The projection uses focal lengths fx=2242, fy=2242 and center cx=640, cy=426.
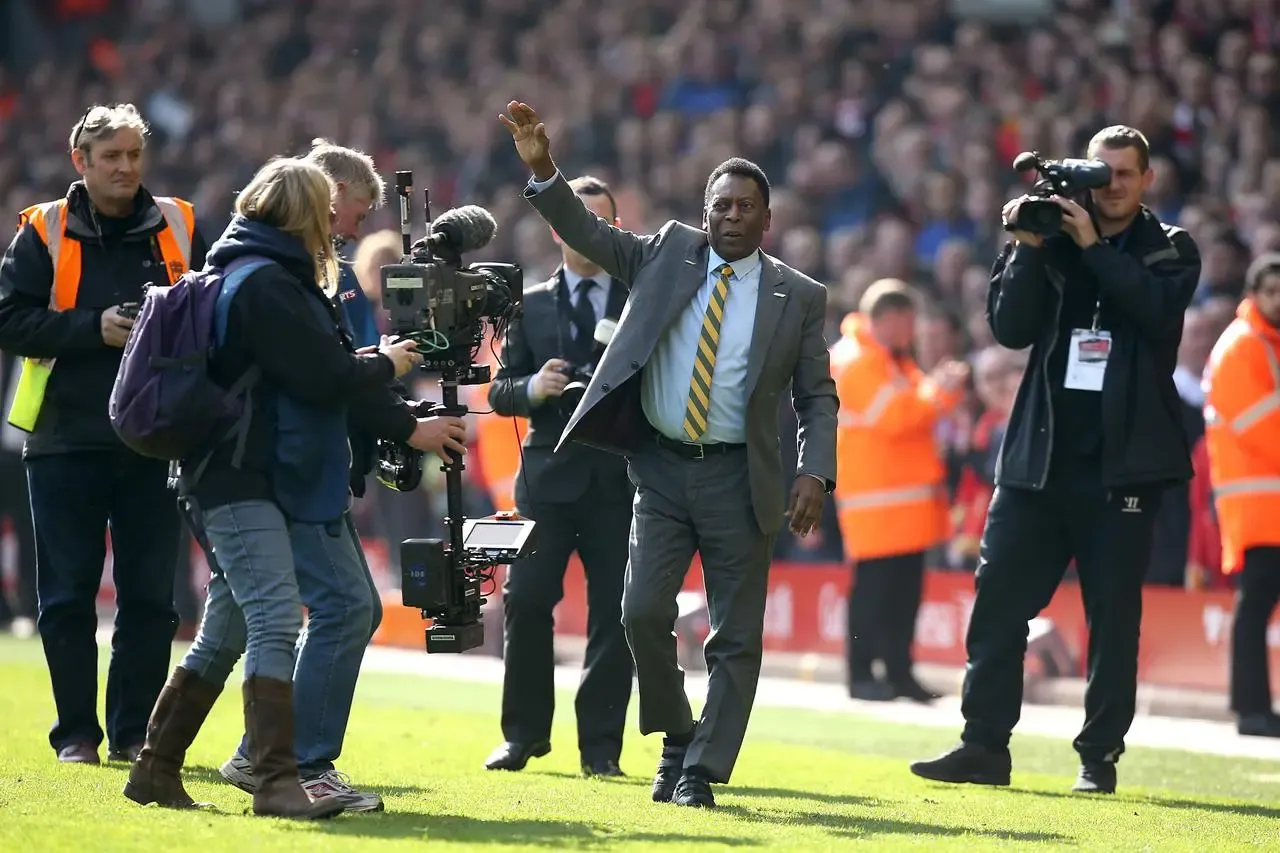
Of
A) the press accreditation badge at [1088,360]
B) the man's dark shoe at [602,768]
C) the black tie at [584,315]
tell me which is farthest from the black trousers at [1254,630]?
the black tie at [584,315]

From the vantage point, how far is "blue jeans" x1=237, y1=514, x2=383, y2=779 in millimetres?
7562

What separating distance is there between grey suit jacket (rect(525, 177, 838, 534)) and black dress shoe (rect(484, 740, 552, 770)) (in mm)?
1922

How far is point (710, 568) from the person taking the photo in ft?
27.4

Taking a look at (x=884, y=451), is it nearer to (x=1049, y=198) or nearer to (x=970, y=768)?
(x=970, y=768)

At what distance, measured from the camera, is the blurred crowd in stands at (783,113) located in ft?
52.0

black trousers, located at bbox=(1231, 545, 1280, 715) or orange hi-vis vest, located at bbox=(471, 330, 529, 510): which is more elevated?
orange hi-vis vest, located at bbox=(471, 330, 529, 510)

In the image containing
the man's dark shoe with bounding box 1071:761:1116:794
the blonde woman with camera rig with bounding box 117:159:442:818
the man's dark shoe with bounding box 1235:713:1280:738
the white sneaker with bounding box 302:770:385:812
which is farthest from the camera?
the man's dark shoe with bounding box 1235:713:1280:738

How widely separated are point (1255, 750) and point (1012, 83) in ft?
26.0

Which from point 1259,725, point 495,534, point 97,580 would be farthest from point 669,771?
point 1259,725

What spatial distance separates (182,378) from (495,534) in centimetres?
163

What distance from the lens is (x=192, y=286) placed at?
7.24 meters

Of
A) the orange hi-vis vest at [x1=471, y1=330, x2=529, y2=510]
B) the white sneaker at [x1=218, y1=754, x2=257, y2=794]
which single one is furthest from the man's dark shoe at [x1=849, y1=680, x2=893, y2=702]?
the white sneaker at [x1=218, y1=754, x2=257, y2=794]

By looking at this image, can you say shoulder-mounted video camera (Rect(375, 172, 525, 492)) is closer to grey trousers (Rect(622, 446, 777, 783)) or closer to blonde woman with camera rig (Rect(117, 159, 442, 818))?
blonde woman with camera rig (Rect(117, 159, 442, 818))

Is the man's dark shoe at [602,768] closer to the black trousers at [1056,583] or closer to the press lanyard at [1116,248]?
the black trousers at [1056,583]
